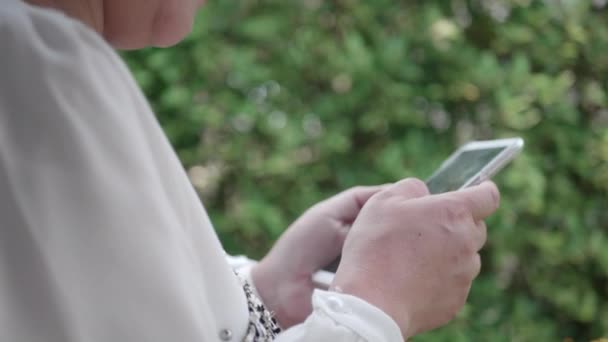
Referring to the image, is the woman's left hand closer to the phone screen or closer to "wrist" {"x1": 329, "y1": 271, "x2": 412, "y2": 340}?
the phone screen

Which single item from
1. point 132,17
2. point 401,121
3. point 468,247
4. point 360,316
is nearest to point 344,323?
point 360,316

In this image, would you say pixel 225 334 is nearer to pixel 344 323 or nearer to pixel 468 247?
pixel 344 323

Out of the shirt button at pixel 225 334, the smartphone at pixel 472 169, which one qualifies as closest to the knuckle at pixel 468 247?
the smartphone at pixel 472 169

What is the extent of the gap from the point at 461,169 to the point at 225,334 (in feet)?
1.42

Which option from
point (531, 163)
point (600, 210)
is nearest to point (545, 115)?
point (531, 163)

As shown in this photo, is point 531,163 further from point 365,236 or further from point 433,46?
point 365,236

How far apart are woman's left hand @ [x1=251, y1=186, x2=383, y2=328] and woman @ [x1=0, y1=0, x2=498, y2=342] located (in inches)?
9.7

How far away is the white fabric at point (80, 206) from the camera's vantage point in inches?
21.3

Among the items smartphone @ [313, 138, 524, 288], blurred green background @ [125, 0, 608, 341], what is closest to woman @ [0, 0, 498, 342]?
smartphone @ [313, 138, 524, 288]

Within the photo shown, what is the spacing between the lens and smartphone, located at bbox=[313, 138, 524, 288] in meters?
0.89

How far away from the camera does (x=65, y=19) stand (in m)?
0.59

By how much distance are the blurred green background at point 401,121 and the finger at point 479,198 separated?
96cm

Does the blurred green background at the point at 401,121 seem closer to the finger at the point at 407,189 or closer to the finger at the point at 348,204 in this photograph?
the finger at the point at 348,204

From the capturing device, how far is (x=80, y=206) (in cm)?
55
